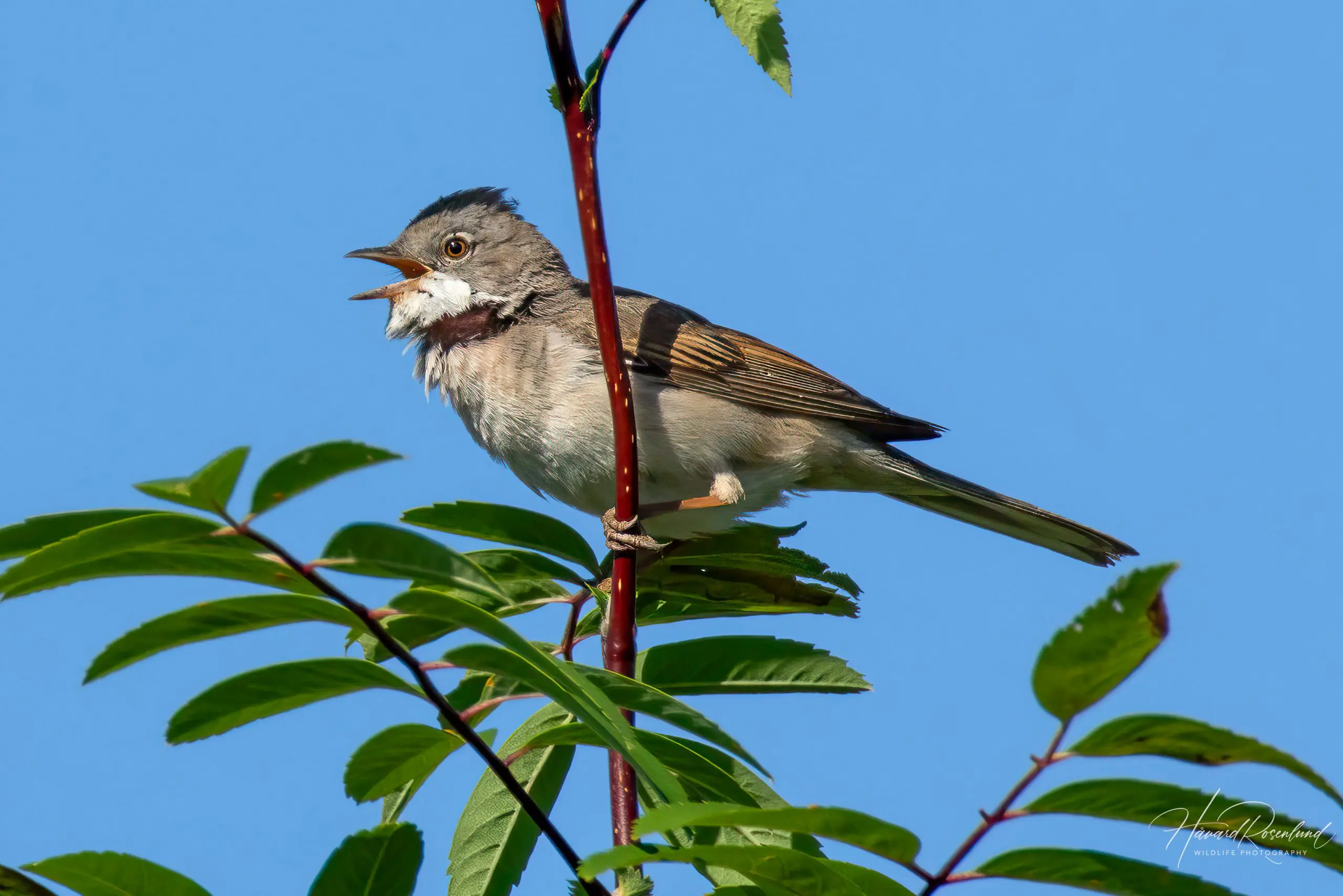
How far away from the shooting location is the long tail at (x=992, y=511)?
6.26 m

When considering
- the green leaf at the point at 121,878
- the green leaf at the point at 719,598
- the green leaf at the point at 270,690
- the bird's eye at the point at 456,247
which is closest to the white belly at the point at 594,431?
the bird's eye at the point at 456,247

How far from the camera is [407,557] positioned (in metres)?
1.88

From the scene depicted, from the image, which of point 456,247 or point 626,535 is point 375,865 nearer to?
point 626,535

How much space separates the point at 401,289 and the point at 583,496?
1608 mm

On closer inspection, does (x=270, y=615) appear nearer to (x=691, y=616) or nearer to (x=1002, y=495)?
(x=691, y=616)

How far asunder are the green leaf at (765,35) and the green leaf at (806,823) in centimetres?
126

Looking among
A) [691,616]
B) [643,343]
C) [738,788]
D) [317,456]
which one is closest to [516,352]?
[643,343]

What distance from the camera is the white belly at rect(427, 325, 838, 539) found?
5.59m

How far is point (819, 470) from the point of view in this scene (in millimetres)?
6586

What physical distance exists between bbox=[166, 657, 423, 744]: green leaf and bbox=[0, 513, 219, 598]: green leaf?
33 cm

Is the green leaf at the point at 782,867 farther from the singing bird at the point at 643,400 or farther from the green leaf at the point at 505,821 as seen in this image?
the singing bird at the point at 643,400

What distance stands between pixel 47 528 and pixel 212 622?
1.00 feet

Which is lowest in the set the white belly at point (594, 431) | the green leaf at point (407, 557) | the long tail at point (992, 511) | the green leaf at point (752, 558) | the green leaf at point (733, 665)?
the green leaf at point (407, 557)

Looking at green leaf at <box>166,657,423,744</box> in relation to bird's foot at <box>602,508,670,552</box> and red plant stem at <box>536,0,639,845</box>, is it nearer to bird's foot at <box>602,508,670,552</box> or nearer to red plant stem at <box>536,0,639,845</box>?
red plant stem at <box>536,0,639,845</box>
